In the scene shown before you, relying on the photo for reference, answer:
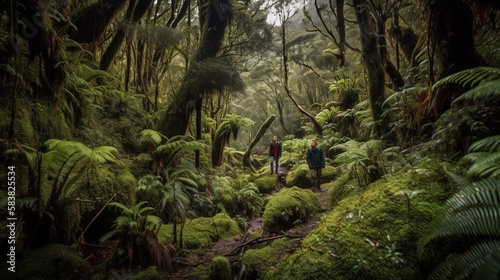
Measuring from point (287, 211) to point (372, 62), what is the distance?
16.7 feet

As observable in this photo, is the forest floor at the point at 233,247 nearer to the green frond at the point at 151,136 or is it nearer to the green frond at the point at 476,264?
the green frond at the point at 476,264

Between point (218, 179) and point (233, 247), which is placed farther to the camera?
point (218, 179)

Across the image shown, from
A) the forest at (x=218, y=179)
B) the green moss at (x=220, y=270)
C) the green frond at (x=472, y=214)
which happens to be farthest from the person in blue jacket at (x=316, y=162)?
the green frond at (x=472, y=214)

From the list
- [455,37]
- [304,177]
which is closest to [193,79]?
[304,177]

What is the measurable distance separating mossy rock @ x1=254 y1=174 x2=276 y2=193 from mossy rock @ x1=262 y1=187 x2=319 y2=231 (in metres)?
3.58

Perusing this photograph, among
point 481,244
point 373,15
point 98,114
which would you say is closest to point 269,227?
point 481,244

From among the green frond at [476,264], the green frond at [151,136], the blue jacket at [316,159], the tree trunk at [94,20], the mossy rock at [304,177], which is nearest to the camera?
the green frond at [476,264]

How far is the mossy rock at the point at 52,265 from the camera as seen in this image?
2963 mm

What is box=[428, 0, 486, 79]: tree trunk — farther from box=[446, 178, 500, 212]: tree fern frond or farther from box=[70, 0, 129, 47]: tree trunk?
box=[70, 0, 129, 47]: tree trunk

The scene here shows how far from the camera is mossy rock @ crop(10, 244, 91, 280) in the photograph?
9.72 ft

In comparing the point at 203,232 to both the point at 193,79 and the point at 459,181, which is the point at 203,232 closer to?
the point at 459,181

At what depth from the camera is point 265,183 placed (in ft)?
32.7

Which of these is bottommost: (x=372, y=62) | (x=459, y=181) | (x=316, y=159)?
(x=316, y=159)

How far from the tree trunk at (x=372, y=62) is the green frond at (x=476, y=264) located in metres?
5.54
